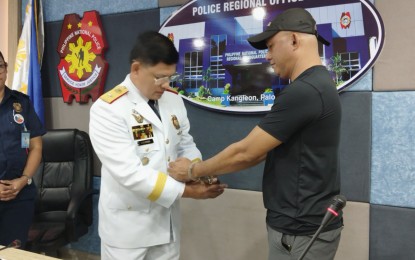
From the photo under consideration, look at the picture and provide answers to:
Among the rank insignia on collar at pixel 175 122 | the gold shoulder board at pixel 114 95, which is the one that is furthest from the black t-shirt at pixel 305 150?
the gold shoulder board at pixel 114 95

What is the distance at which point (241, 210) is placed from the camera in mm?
2350

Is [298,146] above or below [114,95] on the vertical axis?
below

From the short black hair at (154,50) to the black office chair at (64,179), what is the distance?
1.51 m

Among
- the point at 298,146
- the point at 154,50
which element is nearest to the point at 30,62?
the point at 154,50

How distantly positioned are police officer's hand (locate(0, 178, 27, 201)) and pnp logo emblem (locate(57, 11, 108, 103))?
3.38 feet

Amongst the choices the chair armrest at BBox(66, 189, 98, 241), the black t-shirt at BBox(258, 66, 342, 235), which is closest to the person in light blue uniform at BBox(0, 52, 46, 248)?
the chair armrest at BBox(66, 189, 98, 241)

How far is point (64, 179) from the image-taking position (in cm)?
281

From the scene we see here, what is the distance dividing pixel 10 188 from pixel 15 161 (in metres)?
0.16

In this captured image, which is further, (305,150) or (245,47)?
(245,47)

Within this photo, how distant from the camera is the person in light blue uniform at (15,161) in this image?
1.95 m

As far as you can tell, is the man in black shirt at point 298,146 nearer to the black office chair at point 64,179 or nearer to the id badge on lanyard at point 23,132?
the id badge on lanyard at point 23,132

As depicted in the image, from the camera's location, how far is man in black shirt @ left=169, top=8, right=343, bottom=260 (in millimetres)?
1221

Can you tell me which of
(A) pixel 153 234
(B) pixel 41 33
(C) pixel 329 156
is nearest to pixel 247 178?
(A) pixel 153 234

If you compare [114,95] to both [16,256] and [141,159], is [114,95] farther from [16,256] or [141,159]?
[16,256]
